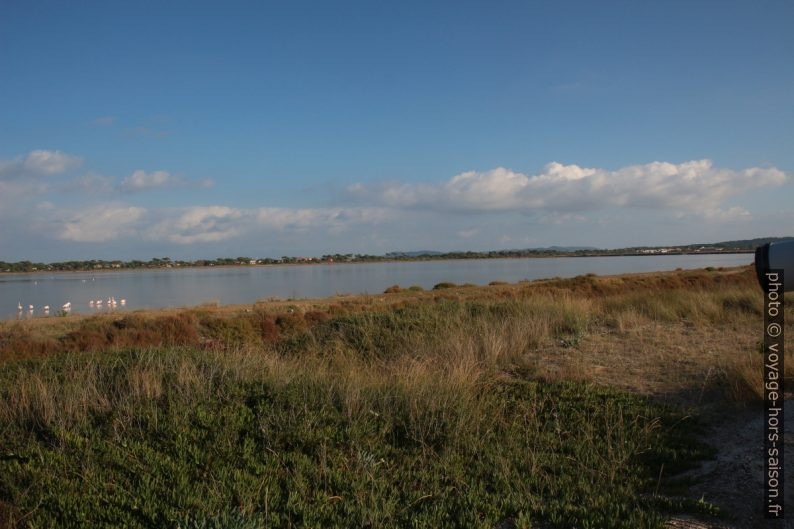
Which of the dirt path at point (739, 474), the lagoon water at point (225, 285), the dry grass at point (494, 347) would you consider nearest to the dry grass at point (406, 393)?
the dry grass at point (494, 347)

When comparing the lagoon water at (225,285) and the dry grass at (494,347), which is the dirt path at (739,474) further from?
the lagoon water at (225,285)

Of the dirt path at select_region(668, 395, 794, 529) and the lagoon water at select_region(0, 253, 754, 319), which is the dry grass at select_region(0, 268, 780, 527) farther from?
the lagoon water at select_region(0, 253, 754, 319)

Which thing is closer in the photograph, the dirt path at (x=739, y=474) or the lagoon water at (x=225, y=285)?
the dirt path at (x=739, y=474)

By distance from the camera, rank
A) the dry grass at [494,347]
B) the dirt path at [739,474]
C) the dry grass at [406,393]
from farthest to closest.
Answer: the dry grass at [494,347], the dry grass at [406,393], the dirt path at [739,474]

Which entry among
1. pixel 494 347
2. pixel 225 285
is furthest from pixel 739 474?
pixel 225 285

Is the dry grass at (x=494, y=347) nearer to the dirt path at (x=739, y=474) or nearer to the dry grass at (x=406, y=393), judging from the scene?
the dry grass at (x=406, y=393)

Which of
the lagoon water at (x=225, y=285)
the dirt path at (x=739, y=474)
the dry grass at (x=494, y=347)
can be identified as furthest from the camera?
the lagoon water at (x=225, y=285)

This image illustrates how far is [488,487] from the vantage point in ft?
13.5

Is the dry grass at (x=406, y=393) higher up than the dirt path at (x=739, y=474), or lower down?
higher up

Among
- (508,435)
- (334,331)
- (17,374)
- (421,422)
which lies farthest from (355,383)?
(334,331)

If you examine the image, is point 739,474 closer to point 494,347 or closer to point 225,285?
point 494,347

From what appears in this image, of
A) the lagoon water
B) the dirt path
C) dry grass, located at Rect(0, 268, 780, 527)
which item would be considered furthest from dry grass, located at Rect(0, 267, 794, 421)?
the lagoon water

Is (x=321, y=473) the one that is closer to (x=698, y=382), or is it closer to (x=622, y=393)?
(x=622, y=393)

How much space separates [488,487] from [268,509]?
160 cm
